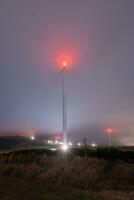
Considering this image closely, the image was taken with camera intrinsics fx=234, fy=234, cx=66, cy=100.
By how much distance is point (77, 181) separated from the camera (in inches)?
424

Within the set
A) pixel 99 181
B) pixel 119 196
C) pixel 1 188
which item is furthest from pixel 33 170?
pixel 119 196

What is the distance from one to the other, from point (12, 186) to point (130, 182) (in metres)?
5.48

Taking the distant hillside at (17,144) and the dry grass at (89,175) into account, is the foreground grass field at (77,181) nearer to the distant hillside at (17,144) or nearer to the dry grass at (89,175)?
the dry grass at (89,175)

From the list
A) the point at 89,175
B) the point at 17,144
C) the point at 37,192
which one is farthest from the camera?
the point at 17,144

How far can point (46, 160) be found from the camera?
644 inches

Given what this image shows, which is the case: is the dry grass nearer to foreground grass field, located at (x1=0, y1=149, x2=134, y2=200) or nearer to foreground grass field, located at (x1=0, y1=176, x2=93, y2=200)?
foreground grass field, located at (x1=0, y1=149, x2=134, y2=200)

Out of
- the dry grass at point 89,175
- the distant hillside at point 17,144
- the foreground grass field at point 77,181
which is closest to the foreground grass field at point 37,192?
the foreground grass field at point 77,181

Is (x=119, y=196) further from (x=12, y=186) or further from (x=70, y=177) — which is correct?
(x=12, y=186)

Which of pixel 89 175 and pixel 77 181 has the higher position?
pixel 89 175

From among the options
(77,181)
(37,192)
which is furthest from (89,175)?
(37,192)

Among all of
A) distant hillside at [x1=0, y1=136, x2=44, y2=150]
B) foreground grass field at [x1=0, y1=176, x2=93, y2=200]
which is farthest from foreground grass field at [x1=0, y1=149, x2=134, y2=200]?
distant hillside at [x1=0, y1=136, x2=44, y2=150]

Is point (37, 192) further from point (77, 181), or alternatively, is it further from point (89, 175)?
point (89, 175)

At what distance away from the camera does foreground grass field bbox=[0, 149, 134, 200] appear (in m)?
8.69

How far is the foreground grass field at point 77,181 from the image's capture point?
8.69 m
